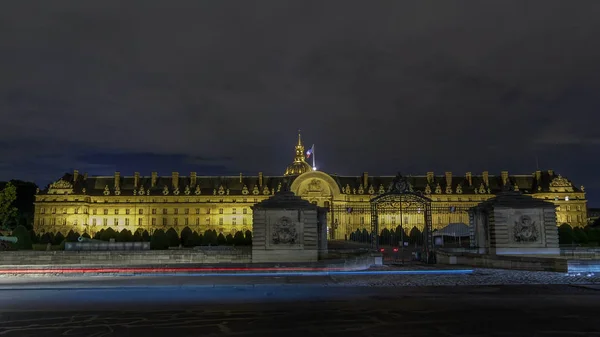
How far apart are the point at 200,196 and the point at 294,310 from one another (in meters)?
99.8

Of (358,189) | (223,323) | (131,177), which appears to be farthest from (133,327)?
(131,177)

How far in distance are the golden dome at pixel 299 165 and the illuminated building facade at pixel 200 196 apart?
4.65 metres

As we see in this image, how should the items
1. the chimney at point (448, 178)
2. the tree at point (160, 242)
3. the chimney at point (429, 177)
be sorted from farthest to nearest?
the chimney at point (448, 178), the chimney at point (429, 177), the tree at point (160, 242)

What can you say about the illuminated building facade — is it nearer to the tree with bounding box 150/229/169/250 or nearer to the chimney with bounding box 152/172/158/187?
the chimney with bounding box 152/172/158/187

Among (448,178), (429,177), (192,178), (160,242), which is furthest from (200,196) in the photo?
(160,242)

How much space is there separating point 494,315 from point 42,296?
12.7m

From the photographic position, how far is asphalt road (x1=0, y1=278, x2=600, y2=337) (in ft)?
32.3

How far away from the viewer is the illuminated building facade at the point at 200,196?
4080 inches

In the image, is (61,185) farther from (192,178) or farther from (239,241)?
(239,241)

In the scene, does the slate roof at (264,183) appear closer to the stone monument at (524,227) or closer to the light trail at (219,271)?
the stone monument at (524,227)

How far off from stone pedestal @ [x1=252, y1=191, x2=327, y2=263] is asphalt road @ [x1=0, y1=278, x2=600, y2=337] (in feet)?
25.9

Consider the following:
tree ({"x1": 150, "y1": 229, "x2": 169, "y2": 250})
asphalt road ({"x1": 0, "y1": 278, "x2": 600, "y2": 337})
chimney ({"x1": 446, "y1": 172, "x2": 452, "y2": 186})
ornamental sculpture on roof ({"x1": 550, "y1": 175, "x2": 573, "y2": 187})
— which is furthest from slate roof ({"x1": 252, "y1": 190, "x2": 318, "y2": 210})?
ornamental sculpture on roof ({"x1": 550, "y1": 175, "x2": 573, "y2": 187})

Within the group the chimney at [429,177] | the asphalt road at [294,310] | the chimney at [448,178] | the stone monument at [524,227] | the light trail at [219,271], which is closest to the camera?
the asphalt road at [294,310]

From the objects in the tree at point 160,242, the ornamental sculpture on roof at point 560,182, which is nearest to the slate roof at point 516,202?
the tree at point 160,242
